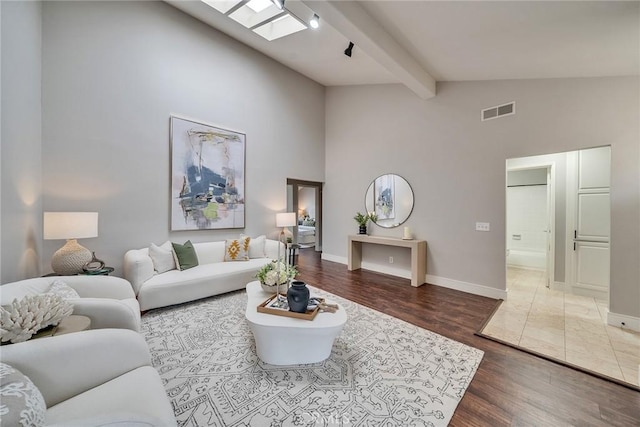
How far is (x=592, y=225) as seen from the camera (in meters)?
3.58

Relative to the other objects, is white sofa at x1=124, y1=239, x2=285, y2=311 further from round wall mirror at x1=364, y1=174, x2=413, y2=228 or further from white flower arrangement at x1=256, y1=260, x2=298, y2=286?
round wall mirror at x1=364, y1=174, x2=413, y2=228

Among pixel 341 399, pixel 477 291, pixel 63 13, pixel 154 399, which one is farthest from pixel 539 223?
pixel 63 13

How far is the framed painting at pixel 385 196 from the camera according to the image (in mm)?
4987

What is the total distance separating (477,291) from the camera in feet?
12.7

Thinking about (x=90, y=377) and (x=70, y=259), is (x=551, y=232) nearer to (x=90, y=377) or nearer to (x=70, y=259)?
(x=90, y=377)

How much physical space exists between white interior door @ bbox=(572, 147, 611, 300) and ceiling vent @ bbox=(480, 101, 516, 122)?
133 cm

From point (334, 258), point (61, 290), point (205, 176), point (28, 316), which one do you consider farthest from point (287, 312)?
point (334, 258)

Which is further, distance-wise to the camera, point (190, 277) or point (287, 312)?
point (190, 277)

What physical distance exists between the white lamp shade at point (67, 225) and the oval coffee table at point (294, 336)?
87.5 inches

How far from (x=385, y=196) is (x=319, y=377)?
384 centimetres

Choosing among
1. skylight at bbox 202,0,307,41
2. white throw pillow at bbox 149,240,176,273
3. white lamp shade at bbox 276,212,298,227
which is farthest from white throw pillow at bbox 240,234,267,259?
skylight at bbox 202,0,307,41

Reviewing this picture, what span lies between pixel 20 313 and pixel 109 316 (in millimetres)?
651

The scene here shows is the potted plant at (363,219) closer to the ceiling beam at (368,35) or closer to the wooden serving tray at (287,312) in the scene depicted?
the ceiling beam at (368,35)

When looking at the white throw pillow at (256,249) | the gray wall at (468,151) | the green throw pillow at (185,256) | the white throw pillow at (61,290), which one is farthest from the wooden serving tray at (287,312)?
the gray wall at (468,151)
